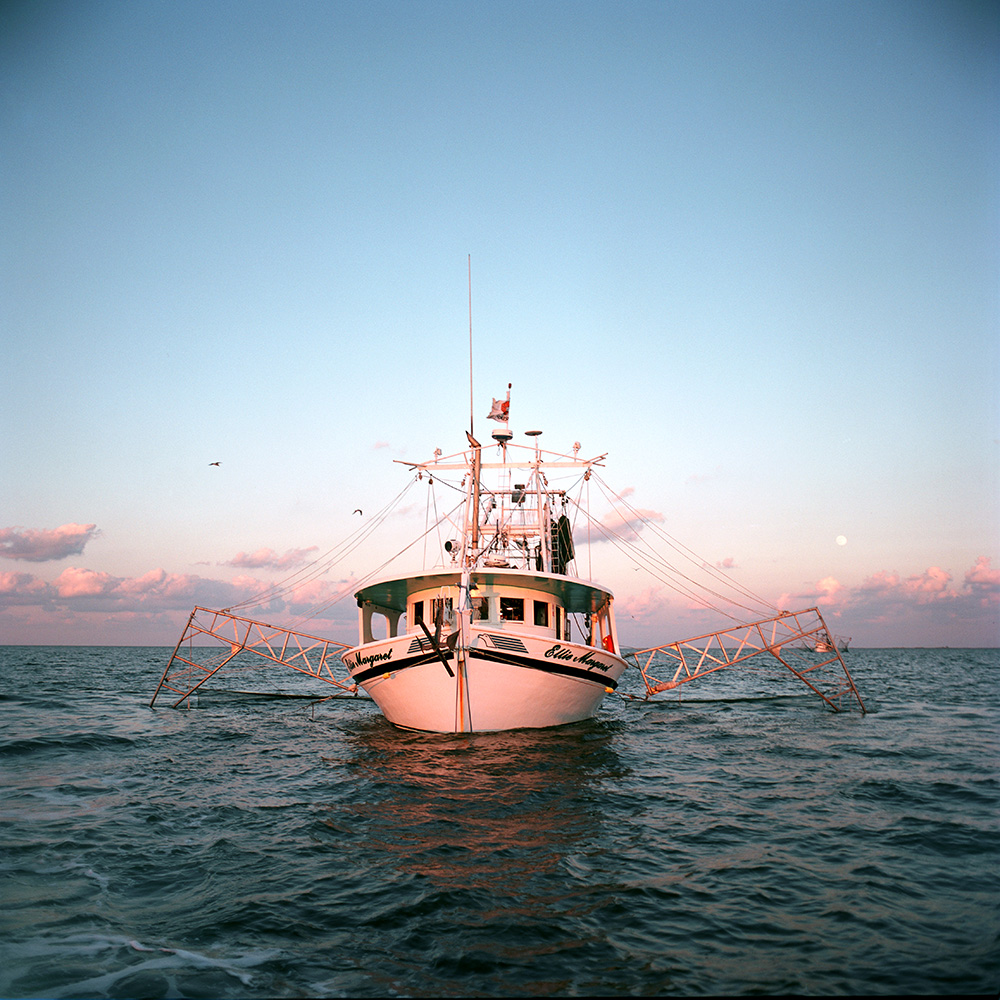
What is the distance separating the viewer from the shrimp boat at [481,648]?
17.0 meters

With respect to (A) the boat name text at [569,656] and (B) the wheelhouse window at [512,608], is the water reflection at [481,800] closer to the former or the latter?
(A) the boat name text at [569,656]

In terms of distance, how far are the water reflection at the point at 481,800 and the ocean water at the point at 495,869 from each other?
69 mm

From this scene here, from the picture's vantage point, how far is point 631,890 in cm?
844

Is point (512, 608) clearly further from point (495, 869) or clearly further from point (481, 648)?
point (495, 869)

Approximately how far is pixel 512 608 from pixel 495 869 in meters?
11.1

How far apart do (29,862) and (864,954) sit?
37.6 ft

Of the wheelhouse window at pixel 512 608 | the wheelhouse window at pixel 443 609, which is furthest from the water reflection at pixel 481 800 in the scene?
the wheelhouse window at pixel 512 608

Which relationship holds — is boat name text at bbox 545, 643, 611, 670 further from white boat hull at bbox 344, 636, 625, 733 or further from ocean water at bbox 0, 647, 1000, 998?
ocean water at bbox 0, 647, 1000, 998

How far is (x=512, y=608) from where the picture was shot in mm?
20000

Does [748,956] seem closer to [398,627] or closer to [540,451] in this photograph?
[540,451]

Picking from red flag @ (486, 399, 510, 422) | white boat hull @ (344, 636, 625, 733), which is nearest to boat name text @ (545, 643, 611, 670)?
white boat hull @ (344, 636, 625, 733)

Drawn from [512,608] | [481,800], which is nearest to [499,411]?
[512,608]

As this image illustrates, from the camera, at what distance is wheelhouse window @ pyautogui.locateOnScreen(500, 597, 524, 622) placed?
65.3 ft

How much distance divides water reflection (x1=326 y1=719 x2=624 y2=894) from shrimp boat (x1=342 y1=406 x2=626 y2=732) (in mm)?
951
